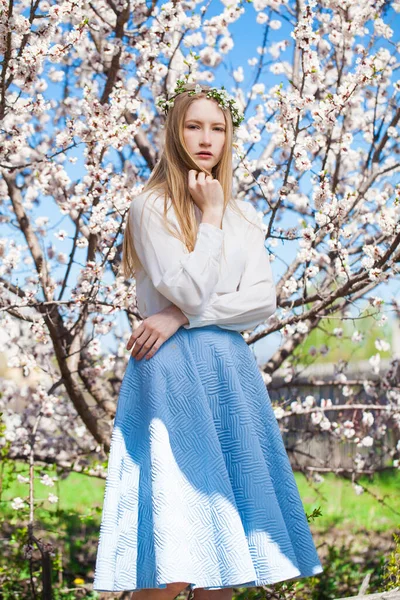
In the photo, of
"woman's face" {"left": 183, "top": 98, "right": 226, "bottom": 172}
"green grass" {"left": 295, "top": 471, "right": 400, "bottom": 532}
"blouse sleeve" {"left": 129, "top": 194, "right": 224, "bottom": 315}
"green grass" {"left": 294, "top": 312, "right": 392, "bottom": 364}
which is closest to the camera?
"blouse sleeve" {"left": 129, "top": 194, "right": 224, "bottom": 315}

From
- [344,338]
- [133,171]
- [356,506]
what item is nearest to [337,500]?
[356,506]

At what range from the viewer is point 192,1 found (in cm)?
387

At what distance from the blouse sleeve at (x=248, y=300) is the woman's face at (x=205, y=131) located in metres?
0.21

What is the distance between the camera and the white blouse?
1728mm

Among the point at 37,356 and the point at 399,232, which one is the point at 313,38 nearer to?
the point at 399,232

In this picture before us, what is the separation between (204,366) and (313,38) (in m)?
1.78

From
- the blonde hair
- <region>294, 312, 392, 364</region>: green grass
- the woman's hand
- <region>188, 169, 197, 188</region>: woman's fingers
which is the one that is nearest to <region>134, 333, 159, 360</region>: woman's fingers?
the woman's hand

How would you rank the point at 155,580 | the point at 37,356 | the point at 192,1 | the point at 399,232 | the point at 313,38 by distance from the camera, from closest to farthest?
1. the point at 155,580
2. the point at 399,232
3. the point at 313,38
4. the point at 192,1
5. the point at 37,356

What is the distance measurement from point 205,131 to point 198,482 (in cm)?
92

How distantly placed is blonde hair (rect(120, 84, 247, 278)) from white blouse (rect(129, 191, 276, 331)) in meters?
0.03

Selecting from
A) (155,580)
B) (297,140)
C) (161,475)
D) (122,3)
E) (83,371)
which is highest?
(122,3)

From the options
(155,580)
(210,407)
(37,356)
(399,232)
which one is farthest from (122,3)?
(155,580)

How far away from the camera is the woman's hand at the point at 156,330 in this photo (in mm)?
1770

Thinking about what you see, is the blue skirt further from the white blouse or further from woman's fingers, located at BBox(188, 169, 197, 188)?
woman's fingers, located at BBox(188, 169, 197, 188)
